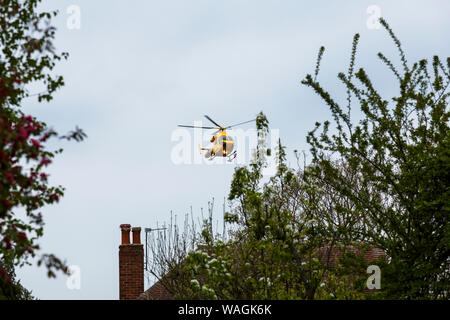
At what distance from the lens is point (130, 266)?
2322cm

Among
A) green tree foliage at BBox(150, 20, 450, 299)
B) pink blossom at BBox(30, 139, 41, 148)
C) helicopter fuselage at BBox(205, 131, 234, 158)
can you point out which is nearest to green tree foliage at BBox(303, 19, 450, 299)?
green tree foliage at BBox(150, 20, 450, 299)

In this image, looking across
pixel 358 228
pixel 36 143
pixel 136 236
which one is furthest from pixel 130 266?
pixel 36 143

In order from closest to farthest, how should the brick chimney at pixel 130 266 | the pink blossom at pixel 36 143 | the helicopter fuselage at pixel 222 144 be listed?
1. the pink blossom at pixel 36 143
2. the brick chimney at pixel 130 266
3. the helicopter fuselage at pixel 222 144

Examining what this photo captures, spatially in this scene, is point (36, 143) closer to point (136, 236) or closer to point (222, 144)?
point (136, 236)

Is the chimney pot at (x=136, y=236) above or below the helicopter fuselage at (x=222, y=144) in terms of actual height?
below

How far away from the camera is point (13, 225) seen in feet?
24.6

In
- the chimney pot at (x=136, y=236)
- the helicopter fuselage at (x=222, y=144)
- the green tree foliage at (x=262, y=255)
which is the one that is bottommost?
the green tree foliage at (x=262, y=255)

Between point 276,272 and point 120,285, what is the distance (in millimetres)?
12725

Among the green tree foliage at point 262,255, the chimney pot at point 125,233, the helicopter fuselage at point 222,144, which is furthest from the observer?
the helicopter fuselage at point 222,144

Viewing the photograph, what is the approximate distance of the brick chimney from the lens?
2308 cm

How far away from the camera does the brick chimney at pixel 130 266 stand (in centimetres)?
2308

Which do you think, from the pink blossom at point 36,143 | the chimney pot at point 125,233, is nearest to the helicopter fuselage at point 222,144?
the chimney pot at point 125,233

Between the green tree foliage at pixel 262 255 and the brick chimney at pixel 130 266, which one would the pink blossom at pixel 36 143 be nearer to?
the green tree foliage at pixel 262 255
